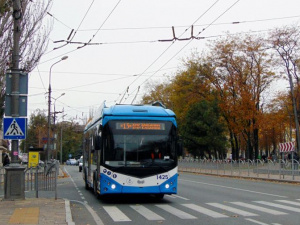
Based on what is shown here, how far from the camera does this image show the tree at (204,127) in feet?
169

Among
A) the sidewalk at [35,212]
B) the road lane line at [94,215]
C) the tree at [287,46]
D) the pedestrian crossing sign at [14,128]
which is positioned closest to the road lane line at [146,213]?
the road lane line at [94,215]

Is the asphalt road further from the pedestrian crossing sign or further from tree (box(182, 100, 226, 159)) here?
tree (box(182, 100, 226, 159))

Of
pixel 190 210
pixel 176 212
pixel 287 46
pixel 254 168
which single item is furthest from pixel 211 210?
pixel 287 46

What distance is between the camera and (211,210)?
12.2m

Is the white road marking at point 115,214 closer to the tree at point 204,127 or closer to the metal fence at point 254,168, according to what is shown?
the metal fence at point 254,168

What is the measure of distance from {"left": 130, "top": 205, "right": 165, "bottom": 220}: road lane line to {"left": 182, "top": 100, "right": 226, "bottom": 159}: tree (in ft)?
127

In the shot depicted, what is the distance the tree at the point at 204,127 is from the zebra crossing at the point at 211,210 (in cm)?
3731

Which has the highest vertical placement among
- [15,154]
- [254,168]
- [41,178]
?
[15,154]

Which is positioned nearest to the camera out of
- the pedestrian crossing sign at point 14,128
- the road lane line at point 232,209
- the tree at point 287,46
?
the road lane line at point 232,209

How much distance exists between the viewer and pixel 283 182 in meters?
25.5

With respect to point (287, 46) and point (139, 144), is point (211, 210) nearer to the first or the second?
point (139, 144)

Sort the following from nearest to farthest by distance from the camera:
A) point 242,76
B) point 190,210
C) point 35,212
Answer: point 35,212
point 190,210
point 242,76

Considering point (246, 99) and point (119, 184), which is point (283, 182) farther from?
point (246, 99)

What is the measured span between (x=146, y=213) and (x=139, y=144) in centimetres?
282
